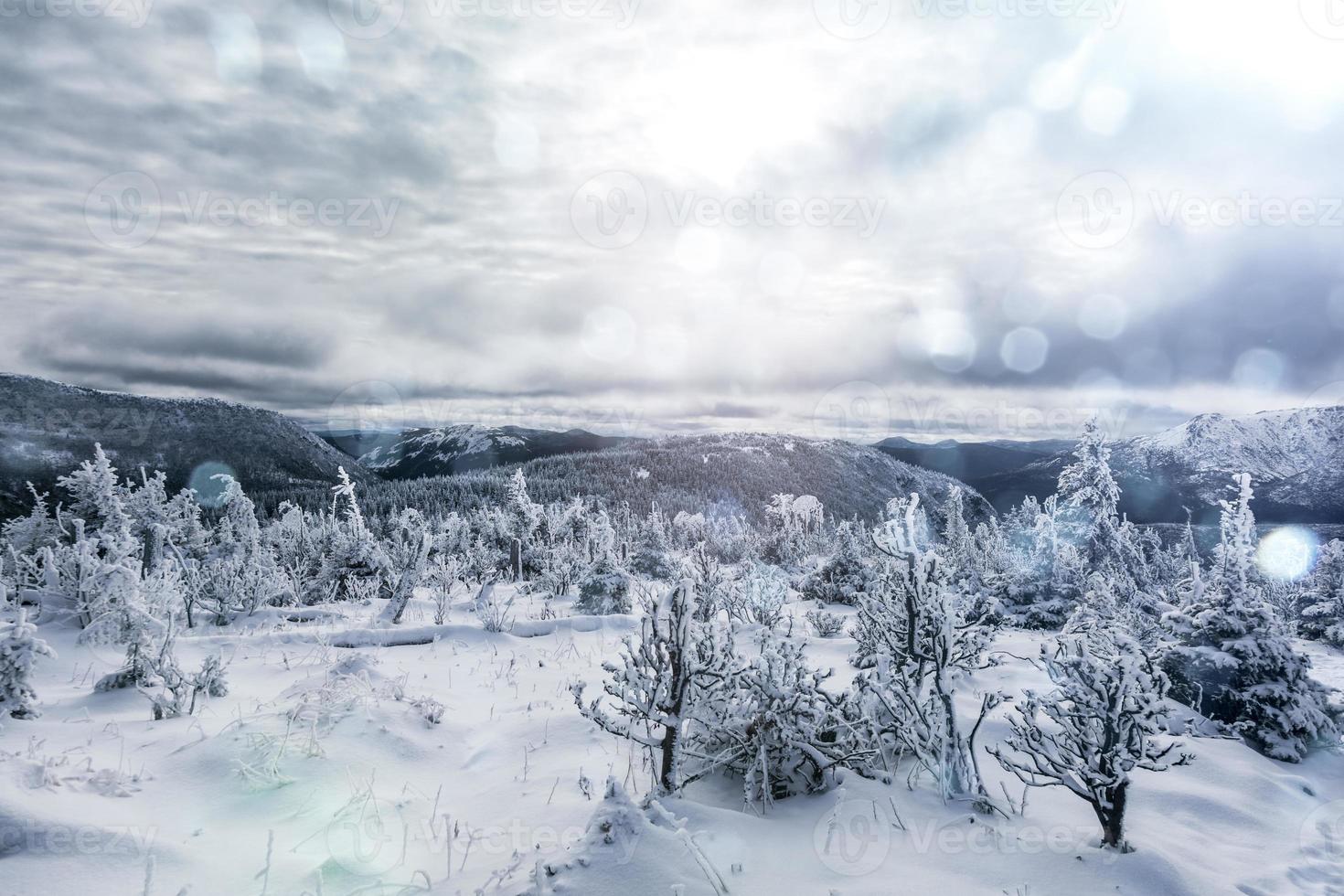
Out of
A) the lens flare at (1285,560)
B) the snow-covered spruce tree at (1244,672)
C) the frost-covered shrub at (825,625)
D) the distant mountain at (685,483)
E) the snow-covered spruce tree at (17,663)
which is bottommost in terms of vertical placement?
the distant mountain at (685,483)

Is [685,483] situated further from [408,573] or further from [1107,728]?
[1107,728]

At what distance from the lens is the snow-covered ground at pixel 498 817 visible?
414 cm

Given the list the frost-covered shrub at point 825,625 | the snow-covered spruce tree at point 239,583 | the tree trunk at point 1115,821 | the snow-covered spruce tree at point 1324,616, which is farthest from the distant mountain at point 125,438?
the snow-covered spruce tree at point 1324,616

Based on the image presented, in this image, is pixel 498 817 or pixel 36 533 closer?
pixel 498 817

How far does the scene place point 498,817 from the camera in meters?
5.41

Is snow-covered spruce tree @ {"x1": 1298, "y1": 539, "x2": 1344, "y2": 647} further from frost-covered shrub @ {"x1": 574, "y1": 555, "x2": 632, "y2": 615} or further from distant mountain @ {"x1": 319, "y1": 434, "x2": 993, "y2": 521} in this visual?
distant mountain @ {"x1": 319, "y1": 434, "x2": 993, "y2": 521}

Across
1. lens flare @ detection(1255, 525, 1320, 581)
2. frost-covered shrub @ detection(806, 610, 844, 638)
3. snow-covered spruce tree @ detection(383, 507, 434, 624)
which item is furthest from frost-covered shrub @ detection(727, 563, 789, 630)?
lens flare @ detection(1255, 525, 1320, 581)

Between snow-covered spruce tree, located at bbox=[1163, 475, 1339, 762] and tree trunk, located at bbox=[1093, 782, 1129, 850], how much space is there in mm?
5425

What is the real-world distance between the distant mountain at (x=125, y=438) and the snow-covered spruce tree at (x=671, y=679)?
17024cm

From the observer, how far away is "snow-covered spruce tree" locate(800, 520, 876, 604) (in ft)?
69.5

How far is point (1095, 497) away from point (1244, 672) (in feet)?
60.7

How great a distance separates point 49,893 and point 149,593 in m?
7.36

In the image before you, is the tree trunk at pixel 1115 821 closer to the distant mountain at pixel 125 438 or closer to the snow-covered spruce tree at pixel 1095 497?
the snow-covered spruce tree at pixel 1095 497

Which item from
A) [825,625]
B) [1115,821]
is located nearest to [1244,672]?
[1115,821]
